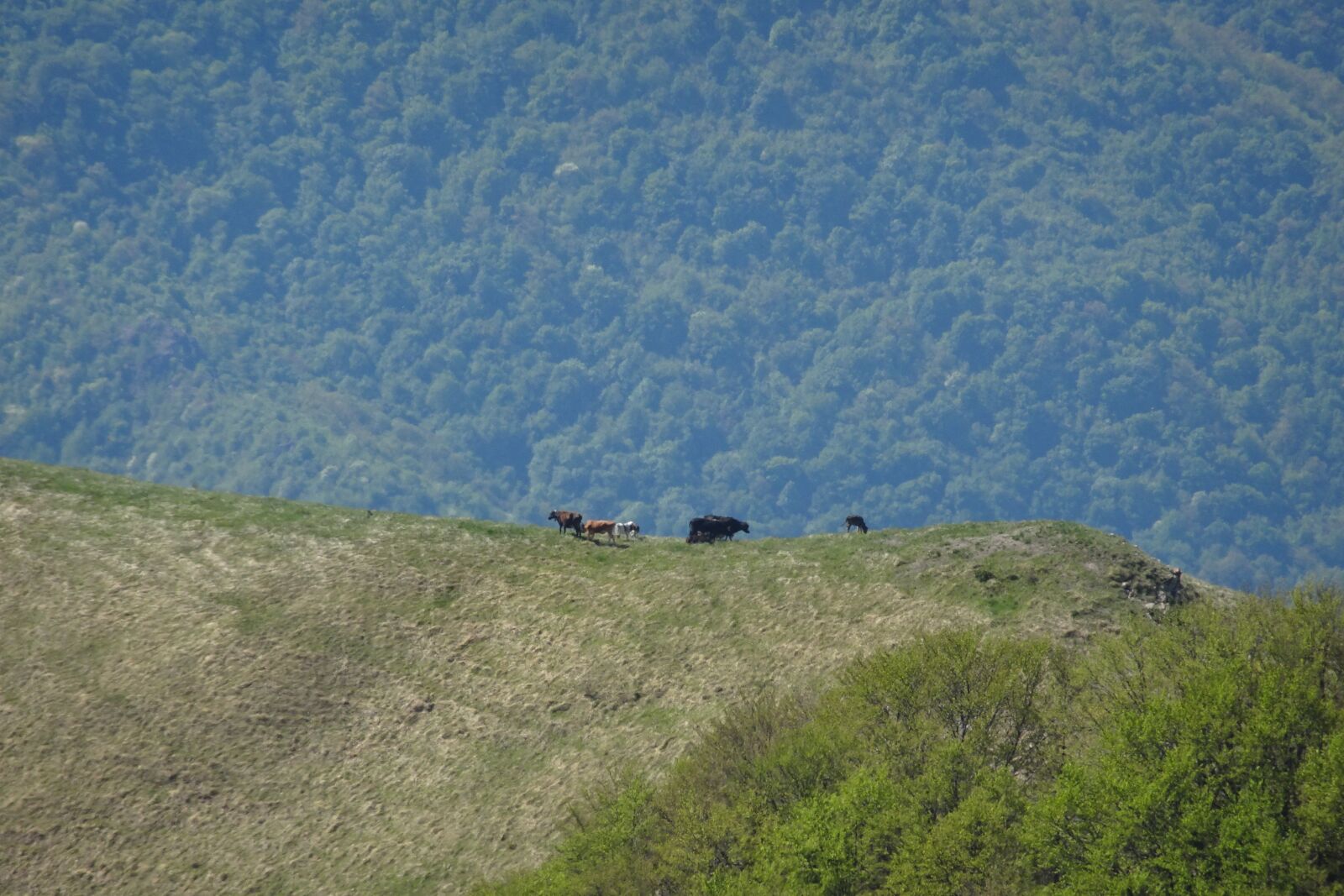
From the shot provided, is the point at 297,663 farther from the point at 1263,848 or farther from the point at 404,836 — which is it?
the point at 1263,848

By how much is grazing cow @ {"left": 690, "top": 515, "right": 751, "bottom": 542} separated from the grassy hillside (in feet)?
7.75

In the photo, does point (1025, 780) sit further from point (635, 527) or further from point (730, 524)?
point (635, 527)

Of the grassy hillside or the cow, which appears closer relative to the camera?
the grassy hillside

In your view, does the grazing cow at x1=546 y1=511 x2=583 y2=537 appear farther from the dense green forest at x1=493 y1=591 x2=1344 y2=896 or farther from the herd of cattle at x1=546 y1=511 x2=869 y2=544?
the dense green forest at x1=493 y1=591 x2=1344 y2=896

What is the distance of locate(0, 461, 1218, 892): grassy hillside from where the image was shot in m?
74.9

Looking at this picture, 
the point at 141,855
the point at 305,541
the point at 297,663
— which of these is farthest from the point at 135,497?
the point at 141,855

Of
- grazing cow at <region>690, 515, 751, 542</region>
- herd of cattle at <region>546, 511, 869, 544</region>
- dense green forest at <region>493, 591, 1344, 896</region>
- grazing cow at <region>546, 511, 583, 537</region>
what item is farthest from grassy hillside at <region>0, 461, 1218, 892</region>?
dense green forest at <region>493, 591, 1344, 896</region>

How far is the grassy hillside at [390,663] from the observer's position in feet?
246

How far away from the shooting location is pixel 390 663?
85.2m

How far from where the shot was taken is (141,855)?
74500mm

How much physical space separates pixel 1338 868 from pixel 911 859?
12.7 metres

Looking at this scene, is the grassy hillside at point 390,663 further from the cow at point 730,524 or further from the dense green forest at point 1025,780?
the dense green forest at point 1025,780

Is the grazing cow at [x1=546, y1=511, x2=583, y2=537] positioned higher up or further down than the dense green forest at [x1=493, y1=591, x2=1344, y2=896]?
further down

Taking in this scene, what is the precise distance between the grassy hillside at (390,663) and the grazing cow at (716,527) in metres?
2.36
